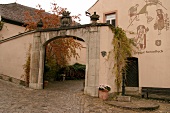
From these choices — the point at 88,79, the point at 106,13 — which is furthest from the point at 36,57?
the point at 106,13

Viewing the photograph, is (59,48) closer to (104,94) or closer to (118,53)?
(118,53)

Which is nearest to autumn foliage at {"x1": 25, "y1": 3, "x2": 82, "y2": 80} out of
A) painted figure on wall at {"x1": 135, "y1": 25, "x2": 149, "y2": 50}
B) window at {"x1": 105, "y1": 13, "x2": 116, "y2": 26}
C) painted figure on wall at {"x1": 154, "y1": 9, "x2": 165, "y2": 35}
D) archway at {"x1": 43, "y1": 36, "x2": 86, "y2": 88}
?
archway at {"x1": 43, "y1": 36, "x2": 86, "y2": 88}

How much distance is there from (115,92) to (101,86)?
4.40 ft

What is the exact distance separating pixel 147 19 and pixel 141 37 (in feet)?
3.82

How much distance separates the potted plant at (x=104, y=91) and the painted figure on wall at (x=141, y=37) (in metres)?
4.25

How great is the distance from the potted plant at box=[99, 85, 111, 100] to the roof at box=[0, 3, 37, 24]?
44.2 feet

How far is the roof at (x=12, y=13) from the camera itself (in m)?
18.2

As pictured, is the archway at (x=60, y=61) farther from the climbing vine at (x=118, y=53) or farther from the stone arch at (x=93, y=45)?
the climbing vine at (x=118, y=53)

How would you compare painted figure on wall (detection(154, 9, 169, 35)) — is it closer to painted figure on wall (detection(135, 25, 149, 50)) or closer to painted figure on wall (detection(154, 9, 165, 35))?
painted figure on wall (detection(154, 9, 165, 35))

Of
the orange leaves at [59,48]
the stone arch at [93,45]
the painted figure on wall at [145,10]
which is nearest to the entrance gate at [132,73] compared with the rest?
the painted figure on wall at [145,10]

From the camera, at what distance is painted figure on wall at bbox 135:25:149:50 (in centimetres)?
1147

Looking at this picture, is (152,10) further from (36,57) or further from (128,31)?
(36,57)

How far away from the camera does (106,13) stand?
1318 cm

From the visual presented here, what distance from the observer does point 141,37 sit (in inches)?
456
